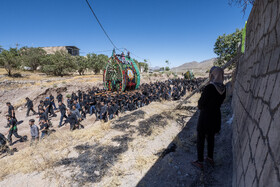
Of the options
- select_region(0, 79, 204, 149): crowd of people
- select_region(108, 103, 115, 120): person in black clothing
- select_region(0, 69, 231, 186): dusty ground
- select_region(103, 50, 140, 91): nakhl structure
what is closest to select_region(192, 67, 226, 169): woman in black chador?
select_region(0, 69, 231, 186): dusty ground

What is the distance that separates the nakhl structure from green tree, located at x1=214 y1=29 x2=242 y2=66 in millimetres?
10488

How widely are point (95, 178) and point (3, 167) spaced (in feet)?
10.8

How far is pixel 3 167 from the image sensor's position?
13.6ft

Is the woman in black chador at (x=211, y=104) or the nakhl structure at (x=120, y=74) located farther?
the nakhl structure at (x=120, y=74)

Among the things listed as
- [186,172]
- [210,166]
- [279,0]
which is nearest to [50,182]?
[186,172]

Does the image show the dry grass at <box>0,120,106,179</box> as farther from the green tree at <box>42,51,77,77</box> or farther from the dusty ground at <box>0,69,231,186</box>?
the green tree at <box>42,51,77,77</box>

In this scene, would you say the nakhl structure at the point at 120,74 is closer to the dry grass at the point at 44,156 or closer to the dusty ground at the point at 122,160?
the dusty ground at the point at 122,160

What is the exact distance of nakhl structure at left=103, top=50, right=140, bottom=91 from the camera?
16781mm

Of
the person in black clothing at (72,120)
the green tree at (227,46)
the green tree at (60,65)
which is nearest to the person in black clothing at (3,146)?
the person in black clothing at (72,120)

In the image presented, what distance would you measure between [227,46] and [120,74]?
13.0 meters

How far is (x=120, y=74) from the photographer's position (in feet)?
59.0

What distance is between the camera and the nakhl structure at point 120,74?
55.1 feet

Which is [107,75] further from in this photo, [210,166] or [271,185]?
[271,185]

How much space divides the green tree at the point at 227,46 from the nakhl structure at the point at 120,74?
10.5 m
